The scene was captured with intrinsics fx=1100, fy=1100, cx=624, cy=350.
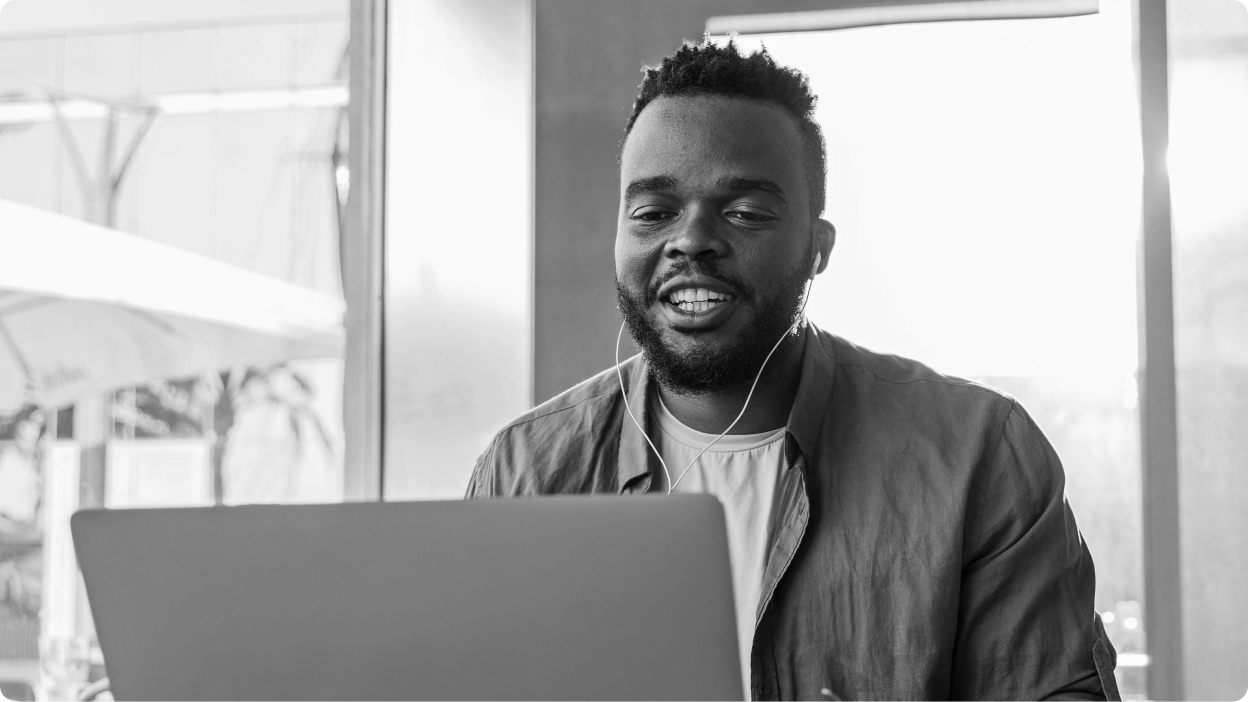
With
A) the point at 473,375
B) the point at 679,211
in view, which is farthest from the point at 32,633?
the point at 679,211

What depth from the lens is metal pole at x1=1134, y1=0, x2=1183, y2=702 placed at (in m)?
2.36

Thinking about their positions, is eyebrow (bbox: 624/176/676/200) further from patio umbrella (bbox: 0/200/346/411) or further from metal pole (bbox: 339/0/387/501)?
patio umbrella (bbox: 0/200/346/411)

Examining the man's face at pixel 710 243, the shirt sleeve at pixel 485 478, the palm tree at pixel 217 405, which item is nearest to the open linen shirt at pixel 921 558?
the man's face at pixel 710 243

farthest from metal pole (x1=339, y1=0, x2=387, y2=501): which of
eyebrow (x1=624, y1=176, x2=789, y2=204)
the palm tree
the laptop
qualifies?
the laptop

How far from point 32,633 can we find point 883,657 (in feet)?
11.2

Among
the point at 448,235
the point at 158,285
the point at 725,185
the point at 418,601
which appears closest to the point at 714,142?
the point at 725,185

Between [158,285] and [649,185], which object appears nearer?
[649,185]

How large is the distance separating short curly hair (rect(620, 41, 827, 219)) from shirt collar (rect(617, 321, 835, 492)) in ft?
0.69

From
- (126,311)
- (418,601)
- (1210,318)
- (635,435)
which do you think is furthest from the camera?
(126,311)

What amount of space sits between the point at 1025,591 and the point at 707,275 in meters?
0.52

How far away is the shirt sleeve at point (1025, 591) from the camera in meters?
1.21

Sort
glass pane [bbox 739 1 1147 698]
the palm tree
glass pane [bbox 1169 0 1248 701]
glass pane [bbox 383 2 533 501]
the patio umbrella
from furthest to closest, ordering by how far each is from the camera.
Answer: the palm tree, the patio umbrella, glass pane [bbox 383 2 533 501], glass pane [bbox 739 1 1147 698], glass pane [bbox 1169 0 1248 701]

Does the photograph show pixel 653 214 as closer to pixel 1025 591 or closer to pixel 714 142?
pixel 714 142

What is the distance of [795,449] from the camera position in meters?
1.34
